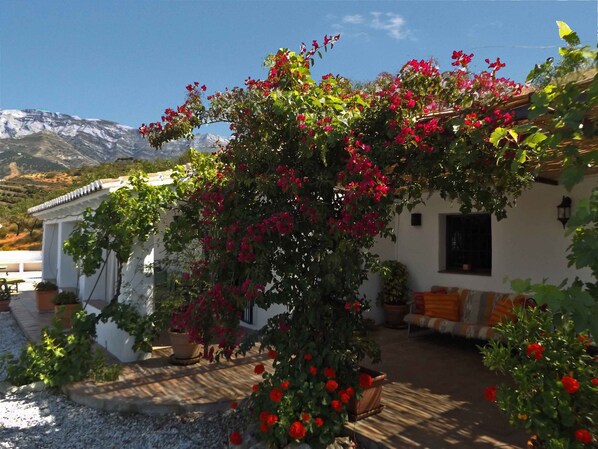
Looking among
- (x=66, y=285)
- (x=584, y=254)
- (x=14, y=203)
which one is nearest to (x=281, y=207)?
(x=584, y=254)

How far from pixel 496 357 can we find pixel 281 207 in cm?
199

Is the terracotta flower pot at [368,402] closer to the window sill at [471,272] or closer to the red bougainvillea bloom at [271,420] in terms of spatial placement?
the red bougainvillea bloom at [271,420]

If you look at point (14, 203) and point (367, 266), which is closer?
point (367, 266)

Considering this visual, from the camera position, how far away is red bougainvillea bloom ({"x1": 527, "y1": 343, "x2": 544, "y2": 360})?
8.98 ft

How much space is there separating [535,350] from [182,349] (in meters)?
4.75

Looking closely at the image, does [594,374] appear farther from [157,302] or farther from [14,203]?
[14,203]

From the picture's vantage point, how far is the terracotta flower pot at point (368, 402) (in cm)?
413

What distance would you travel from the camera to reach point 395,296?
27.6 ft

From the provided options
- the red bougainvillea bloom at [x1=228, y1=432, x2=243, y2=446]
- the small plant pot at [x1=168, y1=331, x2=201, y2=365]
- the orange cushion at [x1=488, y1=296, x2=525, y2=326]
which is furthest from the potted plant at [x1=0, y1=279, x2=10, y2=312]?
the orange cushion at [x1=488, y1=296, x2=525, y2=326]

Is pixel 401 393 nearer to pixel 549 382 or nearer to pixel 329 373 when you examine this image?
pixel 329 373

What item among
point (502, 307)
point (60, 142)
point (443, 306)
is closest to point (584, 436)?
point (502, 307)

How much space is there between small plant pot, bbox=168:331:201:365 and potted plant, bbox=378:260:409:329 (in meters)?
3.89

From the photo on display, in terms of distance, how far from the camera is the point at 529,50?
3494 millimetres

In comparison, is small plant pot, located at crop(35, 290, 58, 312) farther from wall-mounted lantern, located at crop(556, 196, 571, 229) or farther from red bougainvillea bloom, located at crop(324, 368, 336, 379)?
wall-mounted lantern, located at crop(556, 196, 571, 229)
